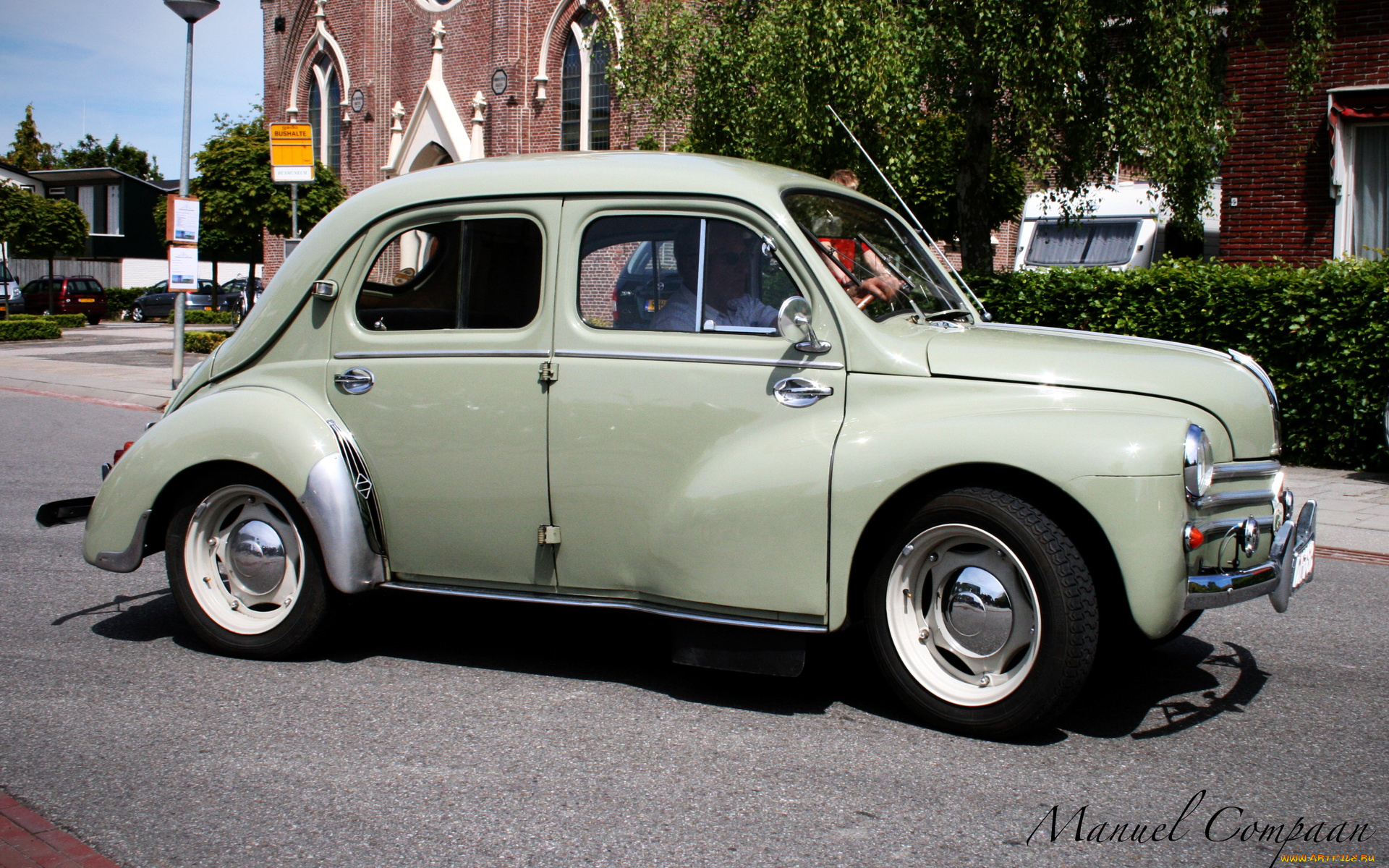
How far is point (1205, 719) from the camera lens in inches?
170

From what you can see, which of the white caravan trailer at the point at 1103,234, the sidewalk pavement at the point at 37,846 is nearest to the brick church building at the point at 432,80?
the white caravan trailer at the point at 1103,234

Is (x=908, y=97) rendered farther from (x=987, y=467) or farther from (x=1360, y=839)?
(x=1360, y=839)

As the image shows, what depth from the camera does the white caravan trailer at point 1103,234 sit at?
1892cm

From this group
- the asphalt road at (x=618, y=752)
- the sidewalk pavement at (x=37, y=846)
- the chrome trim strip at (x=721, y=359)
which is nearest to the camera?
the sidewalk pavement at (x=37, y=846)

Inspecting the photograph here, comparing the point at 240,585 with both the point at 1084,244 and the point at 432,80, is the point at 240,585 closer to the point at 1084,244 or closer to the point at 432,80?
the point at 1084,244

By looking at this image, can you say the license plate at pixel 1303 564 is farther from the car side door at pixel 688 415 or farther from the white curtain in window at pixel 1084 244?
the white curtain in window at pixel 1084 244

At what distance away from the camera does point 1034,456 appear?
3850 mm

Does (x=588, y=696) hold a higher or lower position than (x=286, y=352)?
lower

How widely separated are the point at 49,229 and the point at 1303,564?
41438 mm

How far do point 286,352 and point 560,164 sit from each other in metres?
1.45

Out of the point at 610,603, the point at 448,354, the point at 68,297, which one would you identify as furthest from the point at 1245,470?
the point at 68,297

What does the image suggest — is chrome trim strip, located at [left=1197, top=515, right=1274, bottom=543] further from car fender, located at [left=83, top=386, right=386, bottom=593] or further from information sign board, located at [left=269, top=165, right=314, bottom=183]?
information sign board, located at [left=269, top=165, right=314, bottom=183]

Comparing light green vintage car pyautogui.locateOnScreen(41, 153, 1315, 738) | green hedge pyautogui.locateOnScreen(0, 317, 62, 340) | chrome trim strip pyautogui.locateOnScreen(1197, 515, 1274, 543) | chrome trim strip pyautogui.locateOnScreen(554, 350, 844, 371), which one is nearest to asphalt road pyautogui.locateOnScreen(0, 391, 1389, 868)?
light green vintage car pyautogui.locateOnScreen(41, 153, 1315, 738)

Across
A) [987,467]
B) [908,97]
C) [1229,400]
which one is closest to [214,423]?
[987,467]
